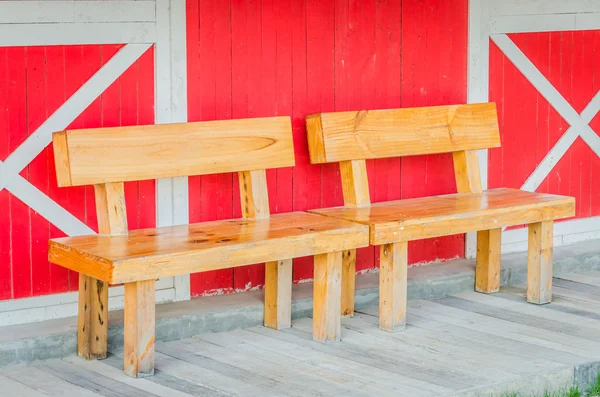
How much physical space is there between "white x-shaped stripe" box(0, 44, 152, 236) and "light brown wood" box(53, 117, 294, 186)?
0.66ft

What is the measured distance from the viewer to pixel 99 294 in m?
5.04

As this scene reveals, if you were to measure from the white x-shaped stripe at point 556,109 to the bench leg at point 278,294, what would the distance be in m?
2.02

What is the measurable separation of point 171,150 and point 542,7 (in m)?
2.71

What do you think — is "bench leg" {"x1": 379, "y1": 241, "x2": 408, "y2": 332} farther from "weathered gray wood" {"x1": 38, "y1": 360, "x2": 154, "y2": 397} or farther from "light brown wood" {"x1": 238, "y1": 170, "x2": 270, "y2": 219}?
"weathered gray wood" {"x1": 38, "y1": 360, "x2": 154, "y2": 397}

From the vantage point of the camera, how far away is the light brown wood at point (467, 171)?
6293 millimetres

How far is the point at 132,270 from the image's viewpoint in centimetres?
465

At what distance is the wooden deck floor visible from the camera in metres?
4.68

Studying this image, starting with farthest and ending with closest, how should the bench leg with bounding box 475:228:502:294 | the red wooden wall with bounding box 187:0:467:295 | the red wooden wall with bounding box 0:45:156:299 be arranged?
1. the bench leg with bounding box 475:228:502:294
2. the red wooden wall with bounding box 187:0:467:295
3. the red wooden wall with bounding box 0:45:156:299

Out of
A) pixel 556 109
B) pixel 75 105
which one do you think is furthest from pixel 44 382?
pixel 556 109

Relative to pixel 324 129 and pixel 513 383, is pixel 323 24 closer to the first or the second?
pixel 324 129

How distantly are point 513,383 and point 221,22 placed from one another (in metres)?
2.23

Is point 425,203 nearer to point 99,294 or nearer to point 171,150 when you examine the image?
point 171,150

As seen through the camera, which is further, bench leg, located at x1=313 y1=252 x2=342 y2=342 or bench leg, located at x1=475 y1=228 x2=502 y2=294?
bench leg, located at x1=475 y1=228 x2=502 y2=294

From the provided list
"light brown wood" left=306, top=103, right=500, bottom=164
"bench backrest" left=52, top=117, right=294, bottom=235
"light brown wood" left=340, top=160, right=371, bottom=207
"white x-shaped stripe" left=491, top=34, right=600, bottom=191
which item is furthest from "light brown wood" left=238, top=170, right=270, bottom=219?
"white x-shaped stripe" left=491, top=34, right=600, bottom=191
